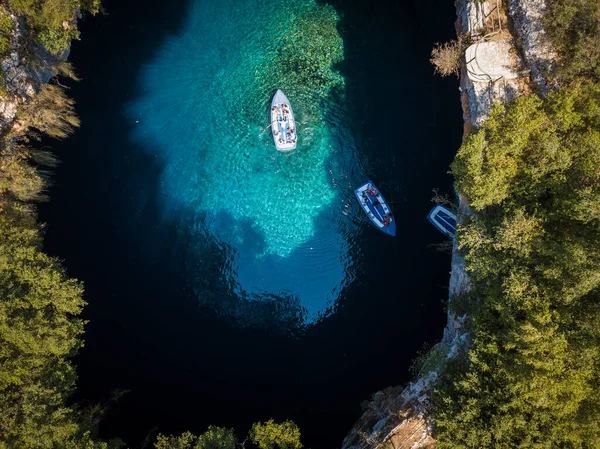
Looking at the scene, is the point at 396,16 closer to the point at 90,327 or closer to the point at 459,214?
the point at 459,214

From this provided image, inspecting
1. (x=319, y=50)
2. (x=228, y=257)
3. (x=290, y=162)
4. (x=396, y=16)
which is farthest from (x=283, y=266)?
(x=396, y=16)

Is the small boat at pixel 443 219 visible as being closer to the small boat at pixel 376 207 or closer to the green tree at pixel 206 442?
the small boat at pixel 376 207

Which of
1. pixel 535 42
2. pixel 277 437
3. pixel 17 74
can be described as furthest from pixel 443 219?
pixel 17 74

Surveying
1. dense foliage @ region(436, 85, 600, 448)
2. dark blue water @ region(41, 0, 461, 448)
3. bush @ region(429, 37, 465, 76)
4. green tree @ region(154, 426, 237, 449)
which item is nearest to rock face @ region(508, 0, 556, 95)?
dense foliage @ region(436, 85, 600, 448)

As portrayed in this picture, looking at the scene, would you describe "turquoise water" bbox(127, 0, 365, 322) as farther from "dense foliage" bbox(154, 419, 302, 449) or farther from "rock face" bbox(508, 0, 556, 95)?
"rock face" bbox(508, 0, 556, 95)

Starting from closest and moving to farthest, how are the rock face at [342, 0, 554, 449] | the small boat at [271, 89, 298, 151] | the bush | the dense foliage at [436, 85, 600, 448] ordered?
the dense foliage at [436, 85, 600, 448], the rock face at [342, 0, 554, 449], the bush, the small boat at [271, 89, 298, 151]

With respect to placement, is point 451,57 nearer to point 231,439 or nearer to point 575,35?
point 575,35

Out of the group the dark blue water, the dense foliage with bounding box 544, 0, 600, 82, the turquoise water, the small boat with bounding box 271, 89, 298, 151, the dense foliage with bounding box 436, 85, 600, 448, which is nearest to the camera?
the dense foliage with bounding box 436, 85, 600, 448
